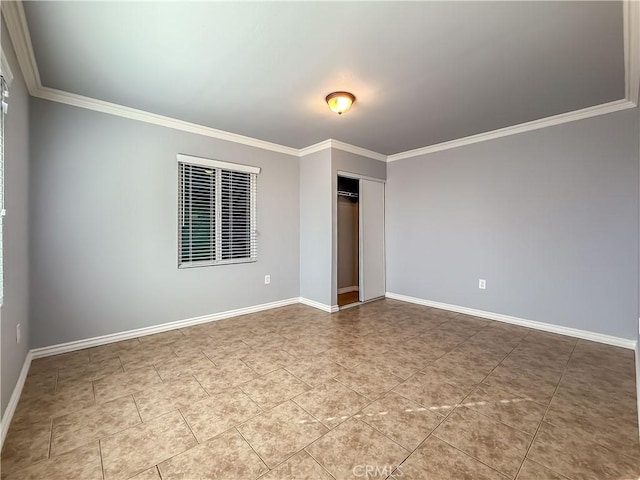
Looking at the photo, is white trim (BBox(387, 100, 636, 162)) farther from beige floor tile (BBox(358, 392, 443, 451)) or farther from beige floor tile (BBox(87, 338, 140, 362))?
beige floor tile (BBox(87, 338, 140, 362))

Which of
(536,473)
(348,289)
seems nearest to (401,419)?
(536,473)

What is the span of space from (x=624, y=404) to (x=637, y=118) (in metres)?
2.72

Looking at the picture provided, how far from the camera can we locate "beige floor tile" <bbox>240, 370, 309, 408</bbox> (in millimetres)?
2031

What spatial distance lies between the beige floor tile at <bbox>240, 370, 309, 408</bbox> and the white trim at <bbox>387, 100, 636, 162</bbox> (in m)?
3.81

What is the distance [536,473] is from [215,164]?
3982 mm

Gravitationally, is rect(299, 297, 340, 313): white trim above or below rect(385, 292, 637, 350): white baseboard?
above

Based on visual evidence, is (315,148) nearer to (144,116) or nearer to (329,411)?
(144,116)

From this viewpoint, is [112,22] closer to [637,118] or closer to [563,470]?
[563,470]

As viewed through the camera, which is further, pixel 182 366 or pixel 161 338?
A: pixel 161 338

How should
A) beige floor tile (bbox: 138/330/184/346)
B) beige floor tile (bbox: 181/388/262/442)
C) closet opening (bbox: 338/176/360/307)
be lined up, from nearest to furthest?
beige floor tile (bbox: 181/388/262/442) < beige floor tile (bbox: 138/330/184/346) < closet opening (bbox: 338/176/360/307)

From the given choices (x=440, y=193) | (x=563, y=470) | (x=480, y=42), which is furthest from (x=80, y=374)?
(x=440, y=193)

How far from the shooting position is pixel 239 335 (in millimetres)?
3256

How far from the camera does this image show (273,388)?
2172 millimetres

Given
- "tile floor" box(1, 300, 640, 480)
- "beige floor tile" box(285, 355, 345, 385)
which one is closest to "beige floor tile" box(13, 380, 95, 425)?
"tile floor" box(1, 300, 640, 480)
